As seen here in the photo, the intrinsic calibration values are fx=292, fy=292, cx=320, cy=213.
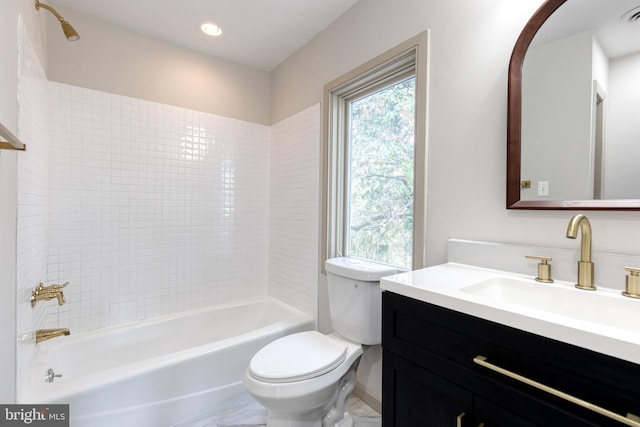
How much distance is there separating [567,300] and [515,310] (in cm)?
36

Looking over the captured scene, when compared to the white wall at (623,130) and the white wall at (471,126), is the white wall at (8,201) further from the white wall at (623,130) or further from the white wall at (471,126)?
the white wall at (623,130)

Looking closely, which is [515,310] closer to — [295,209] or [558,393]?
[558,393]

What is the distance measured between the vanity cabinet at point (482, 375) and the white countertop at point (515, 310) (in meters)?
0.02

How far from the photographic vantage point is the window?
1.45 metres

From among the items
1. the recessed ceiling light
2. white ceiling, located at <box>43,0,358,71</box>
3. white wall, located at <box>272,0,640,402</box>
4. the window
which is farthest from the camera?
the recessed ceiling light

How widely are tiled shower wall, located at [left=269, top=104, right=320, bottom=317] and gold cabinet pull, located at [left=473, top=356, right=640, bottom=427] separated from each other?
4.73 feet

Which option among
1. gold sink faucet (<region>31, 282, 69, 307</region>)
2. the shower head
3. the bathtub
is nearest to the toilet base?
the bathtub

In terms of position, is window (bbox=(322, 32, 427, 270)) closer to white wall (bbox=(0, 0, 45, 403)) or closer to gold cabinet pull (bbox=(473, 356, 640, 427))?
gold cabinet pull (bbox=(473, 356, 640, 427))

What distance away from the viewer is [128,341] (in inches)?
77.1

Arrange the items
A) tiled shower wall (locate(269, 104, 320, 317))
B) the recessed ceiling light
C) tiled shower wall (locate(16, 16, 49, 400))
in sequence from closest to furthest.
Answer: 1. tiled shower wall (locate(16, 16, 49, 400))
2. the recessed ceiling light
3. tiled shower wall (locate(269, 104, 320, 317))

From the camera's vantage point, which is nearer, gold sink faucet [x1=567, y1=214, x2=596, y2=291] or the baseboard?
gold sink faucet [x1=567, y1=214, x2=596, y2=291]

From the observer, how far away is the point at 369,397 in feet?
5.66

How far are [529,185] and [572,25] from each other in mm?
553

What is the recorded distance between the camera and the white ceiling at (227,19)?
178 cm
